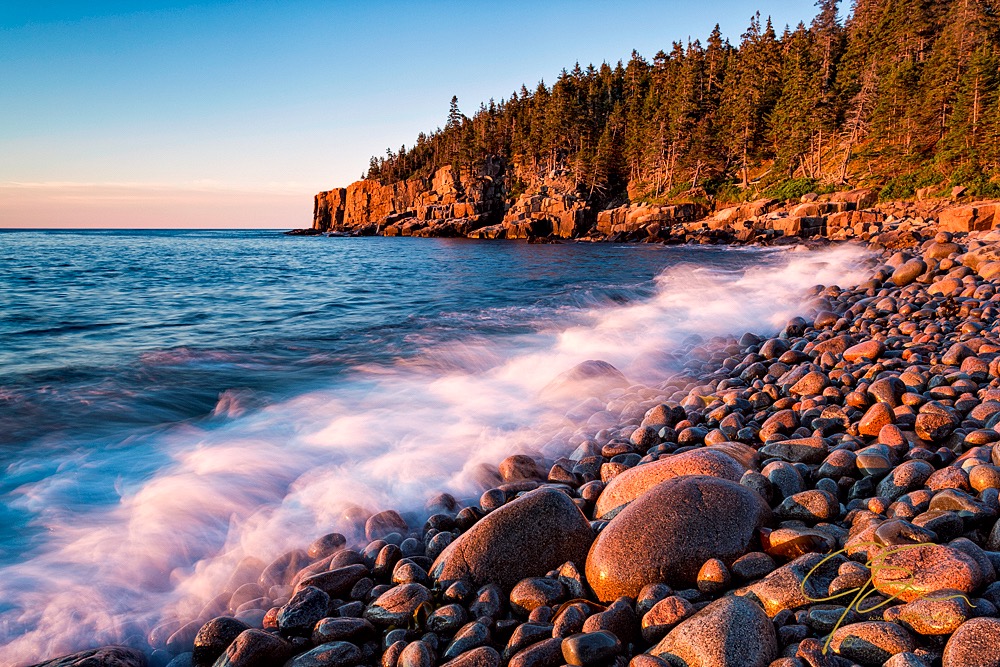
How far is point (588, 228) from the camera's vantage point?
62.1 meters

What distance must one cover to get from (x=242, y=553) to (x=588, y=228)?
60.6 meters

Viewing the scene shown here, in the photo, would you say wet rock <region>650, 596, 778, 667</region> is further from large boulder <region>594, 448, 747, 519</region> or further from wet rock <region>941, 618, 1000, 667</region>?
large boulder <region>594, 448, 747, 519</region>

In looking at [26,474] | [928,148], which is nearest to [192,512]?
[26,474]

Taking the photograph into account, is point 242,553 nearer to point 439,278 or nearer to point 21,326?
point 21,326

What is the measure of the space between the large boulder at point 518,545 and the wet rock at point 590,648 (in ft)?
2.77

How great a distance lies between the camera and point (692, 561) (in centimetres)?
308

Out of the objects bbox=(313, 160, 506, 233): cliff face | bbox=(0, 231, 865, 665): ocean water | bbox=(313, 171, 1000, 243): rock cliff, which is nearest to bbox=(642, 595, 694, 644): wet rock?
bbox=(0, 231, 865, 665): ocean water

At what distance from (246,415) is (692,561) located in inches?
271

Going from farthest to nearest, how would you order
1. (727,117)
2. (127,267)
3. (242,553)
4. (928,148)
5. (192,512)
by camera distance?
(727,117)
(928,148)
(127,267)
(192,512)
(242,553)

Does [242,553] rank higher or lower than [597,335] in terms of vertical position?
lower

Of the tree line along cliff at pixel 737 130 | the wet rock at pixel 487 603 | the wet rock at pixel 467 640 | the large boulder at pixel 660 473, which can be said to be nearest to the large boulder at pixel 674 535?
the large boulder at pixel 660 473

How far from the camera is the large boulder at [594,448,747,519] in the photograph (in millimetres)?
3939

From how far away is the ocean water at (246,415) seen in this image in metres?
4.30

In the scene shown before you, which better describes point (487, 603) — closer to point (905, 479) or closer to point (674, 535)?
point (674, 535)
